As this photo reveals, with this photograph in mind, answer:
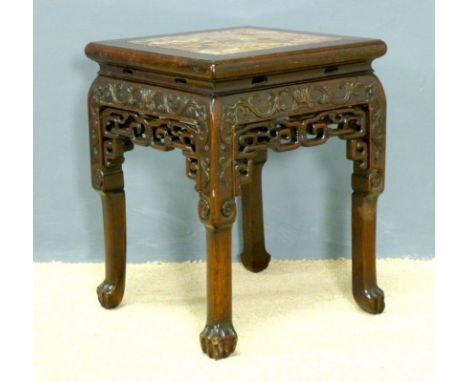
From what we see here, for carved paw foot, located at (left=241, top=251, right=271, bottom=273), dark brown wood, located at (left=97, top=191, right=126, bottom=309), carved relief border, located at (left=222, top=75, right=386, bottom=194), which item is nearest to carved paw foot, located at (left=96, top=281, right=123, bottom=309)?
dark brown wood, located at (left=97, top=191, right=126, bottom=309)

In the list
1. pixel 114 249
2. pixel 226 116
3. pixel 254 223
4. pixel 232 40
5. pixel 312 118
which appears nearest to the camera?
pixel 226 116

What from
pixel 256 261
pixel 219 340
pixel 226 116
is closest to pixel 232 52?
pixel 226 116

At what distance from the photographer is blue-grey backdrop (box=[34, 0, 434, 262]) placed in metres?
2.32

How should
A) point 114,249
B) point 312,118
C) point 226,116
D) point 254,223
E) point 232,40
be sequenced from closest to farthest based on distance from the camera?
point 226,116
point 312,118
point 232,40
point 114,249
point 254,223

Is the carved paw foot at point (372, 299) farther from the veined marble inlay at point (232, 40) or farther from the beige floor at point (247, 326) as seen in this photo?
the veined marble inlay at point (232, 40)

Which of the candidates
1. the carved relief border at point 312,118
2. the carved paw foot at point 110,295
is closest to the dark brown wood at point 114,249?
the carved paw foot at point 110,295

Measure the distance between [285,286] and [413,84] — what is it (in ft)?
1.67

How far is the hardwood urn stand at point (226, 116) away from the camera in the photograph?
183 centimetres

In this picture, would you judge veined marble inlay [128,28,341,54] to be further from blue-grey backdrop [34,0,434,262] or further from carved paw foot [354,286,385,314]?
carved paw foot [354,286,385,314]

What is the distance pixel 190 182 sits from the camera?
94.3 inches

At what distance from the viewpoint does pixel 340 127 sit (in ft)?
6.57

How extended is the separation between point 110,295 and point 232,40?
545mm

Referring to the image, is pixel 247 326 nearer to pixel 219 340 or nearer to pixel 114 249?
pixel 219 340

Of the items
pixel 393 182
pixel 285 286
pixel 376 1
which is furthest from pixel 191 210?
pixel 376 1
